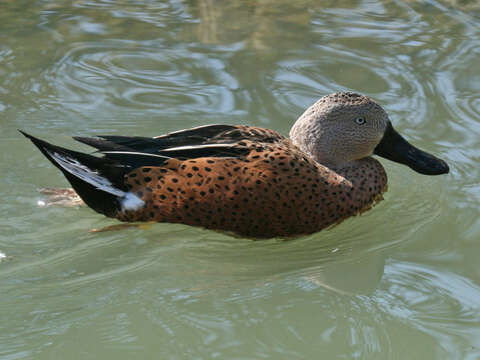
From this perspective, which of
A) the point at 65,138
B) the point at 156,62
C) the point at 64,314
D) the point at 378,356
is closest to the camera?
the point at 378,356

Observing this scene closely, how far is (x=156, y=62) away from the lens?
7289 millimetres

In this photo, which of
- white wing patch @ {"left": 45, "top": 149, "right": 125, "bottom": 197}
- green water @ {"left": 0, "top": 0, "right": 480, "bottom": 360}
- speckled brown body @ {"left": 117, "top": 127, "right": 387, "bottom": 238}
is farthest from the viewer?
white wing patch @ {"left": 45, "top": 149, "right": 125, "bottom": 197}

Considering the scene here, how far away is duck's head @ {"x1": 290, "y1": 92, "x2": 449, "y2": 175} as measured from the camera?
507 cm

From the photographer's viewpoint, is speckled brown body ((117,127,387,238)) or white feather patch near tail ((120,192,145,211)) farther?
white feather patch near tail ((120,192,145,211))

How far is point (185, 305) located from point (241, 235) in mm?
853

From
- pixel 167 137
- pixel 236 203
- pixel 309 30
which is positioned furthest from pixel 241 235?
pixel 309 30

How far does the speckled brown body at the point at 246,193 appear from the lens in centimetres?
462

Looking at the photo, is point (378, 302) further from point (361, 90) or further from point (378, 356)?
point (361, 90)

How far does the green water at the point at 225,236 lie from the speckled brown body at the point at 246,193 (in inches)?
5.9

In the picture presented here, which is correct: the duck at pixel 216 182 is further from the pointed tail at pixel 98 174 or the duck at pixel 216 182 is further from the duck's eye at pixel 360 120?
the duck's eye at pixel 360 120

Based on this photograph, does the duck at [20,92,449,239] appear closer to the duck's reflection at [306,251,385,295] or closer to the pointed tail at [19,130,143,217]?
the pointed tail at [19,130,143,217]

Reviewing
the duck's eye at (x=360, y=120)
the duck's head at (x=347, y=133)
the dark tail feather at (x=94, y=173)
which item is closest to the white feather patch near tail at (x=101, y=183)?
the dark tail feather at (x=94, y=173)

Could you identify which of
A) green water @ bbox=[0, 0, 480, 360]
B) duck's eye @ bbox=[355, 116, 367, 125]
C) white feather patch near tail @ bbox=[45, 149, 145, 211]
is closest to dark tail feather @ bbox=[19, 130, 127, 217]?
white feather patch near tail @ bbox=[45, 149, 145, 211]

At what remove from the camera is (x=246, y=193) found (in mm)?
4609
